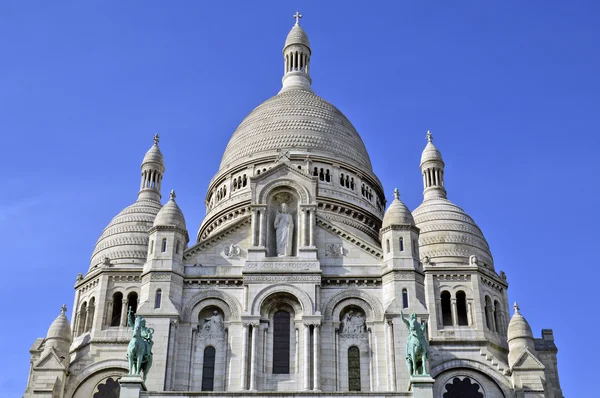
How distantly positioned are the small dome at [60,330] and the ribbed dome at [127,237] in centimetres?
561

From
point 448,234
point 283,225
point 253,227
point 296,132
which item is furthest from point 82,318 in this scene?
point 448,234

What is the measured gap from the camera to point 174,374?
3978cm

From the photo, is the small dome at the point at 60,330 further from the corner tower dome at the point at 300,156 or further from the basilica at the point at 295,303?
the corner tower dome at the point at 300,156

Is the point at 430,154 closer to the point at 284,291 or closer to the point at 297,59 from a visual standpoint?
the point at 297,59

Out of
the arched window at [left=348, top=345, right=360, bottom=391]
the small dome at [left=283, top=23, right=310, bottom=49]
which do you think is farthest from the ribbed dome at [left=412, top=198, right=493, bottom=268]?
the small dome at [left=283, top=23, right=310, bottom=49]

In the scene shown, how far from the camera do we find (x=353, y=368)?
40.2 metres

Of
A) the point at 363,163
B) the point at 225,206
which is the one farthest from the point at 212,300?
the point at 363,163

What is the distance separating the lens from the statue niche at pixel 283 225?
4316 cm

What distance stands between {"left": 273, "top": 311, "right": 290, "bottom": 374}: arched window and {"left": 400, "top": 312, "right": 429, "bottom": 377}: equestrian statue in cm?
609

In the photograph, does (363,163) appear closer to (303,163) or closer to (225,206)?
(303,163)

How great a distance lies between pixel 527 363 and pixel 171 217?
17.2m

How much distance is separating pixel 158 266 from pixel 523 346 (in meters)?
17.2

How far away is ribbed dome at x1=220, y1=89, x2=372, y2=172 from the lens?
184 ft

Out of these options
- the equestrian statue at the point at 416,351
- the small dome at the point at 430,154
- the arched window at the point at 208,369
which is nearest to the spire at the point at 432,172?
the small dome at the point at 430,154
